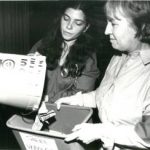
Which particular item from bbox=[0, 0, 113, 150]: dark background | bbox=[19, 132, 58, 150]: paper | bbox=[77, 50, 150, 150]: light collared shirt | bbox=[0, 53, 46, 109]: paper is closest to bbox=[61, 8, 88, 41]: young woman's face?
bbox=[0, 0, 113, 150]: dark background

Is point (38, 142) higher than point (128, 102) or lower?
lower

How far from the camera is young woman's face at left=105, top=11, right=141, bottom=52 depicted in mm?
1250

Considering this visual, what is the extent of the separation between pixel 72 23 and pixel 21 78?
2.68ft

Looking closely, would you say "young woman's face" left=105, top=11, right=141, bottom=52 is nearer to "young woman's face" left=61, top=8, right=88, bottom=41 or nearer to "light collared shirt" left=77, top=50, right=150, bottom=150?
"light collared shirt" left=77, top=50, right=150, bottom=150

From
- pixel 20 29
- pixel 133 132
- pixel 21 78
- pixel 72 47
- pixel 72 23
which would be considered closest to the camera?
pixel 133 132

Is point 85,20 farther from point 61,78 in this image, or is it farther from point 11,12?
point 11,12

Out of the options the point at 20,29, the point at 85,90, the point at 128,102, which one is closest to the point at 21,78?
the point at 128,102

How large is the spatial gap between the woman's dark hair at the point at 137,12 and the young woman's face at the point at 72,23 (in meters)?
0.67

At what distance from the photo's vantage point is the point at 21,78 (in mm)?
1234

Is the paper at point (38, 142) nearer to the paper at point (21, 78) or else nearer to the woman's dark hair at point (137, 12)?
the paper at point (21, 78)

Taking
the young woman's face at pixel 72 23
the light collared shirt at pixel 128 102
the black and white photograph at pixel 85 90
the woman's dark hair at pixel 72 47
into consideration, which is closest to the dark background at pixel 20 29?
the woman's dark hair at pixel 72 47

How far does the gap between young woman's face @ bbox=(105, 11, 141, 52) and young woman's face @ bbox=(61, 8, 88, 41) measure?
25.3 inches

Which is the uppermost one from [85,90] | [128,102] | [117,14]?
[117,14]

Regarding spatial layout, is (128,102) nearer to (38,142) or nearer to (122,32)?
(122,32)
